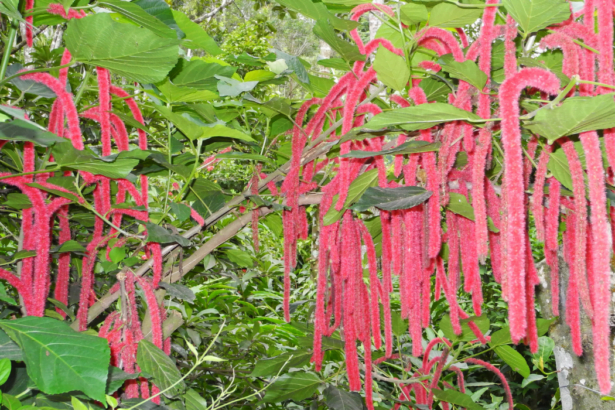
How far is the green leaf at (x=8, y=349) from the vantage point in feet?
2.18

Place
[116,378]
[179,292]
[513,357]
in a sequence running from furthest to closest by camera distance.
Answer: [513,357] → [179,292] → [116,378]

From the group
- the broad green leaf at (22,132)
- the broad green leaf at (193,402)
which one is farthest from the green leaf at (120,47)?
the broad green leaf at (193,402)

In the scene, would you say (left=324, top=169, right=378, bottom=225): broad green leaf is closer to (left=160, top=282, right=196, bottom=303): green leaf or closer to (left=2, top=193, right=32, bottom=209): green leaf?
(left=160, top=282, right=196, bottom=303): green leaf

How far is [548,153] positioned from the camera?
781 millimetres

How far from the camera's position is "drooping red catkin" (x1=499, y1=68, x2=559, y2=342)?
1.83 feet

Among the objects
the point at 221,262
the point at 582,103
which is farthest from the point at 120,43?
the point at 221,262

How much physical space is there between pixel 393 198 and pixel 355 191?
13 centimetres

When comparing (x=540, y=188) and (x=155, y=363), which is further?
(x=155, y=363)

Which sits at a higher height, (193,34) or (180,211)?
(193,34)

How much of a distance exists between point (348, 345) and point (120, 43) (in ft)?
2.55

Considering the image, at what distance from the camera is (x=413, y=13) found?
3.15 feet

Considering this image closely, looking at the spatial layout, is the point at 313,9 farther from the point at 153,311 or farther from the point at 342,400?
the point at 342,400

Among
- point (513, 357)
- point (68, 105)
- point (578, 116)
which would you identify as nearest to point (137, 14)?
point (68, 105)

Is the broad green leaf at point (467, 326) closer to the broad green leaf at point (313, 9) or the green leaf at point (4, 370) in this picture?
the broad green leaf at point (313, 9)
